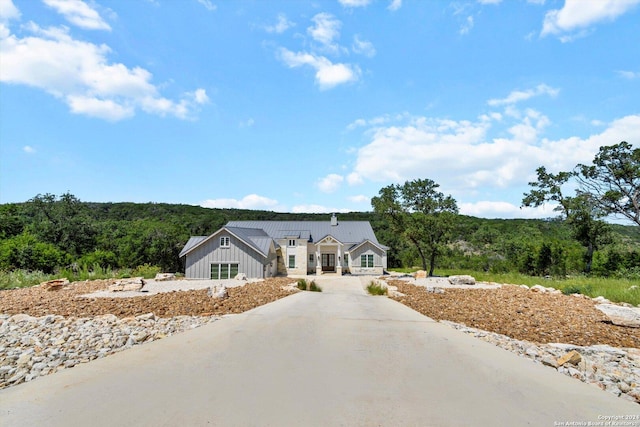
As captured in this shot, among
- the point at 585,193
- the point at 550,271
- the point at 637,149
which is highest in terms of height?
the point at 637,149

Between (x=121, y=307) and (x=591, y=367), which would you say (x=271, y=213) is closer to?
(x=121, y=307)

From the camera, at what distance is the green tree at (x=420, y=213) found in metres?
26.7

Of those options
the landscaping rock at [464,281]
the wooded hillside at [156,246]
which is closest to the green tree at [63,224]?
the wooded hillside at [156,246]

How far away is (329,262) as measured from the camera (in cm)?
3641

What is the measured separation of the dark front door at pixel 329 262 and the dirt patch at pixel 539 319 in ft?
77.9

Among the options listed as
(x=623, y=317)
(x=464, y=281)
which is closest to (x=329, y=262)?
(x=464, y=281)

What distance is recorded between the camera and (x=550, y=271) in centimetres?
2780

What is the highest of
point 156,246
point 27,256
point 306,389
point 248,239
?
point 248,239

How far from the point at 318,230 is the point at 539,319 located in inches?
1177

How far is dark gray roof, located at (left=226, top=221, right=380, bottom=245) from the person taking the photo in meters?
35.5

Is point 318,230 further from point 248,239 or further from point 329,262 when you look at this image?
point 248,239

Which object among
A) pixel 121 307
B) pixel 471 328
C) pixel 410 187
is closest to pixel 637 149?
pixel 410 187

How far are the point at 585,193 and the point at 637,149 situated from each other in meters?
4.41

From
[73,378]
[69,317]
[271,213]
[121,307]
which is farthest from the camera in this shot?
[271,213]
